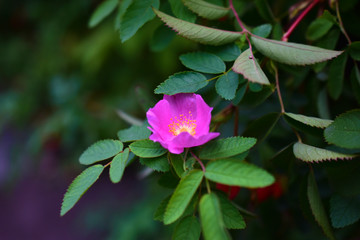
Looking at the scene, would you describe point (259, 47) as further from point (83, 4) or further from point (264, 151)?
point (83, 4)

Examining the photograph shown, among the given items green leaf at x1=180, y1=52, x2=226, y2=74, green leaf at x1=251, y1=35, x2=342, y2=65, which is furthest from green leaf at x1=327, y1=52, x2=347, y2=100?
green leaf at x1=180, y1=52, x2=226, y2=74

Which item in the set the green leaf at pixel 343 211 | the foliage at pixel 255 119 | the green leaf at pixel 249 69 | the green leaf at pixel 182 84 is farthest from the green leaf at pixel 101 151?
the green leaf at pixel 343 211

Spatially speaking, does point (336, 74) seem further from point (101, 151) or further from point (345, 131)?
point (101, 151)

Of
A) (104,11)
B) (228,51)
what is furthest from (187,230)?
(104,11)

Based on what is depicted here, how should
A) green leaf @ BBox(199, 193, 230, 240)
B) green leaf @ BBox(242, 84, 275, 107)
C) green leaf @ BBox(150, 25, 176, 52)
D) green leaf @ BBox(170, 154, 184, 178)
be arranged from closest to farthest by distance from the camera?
1. green leaf @ BBox(199, 193, 230, 240)
2. green leaf @ BBox(170, 154, 184, 178)
3. green leaf @ BBox(242, 84, 275, 107)
4. green leaf @ BBox(150, 25, 176, 52)

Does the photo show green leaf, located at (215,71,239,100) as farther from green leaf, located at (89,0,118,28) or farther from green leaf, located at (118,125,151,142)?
green leaf, located at (89,0,118,28)

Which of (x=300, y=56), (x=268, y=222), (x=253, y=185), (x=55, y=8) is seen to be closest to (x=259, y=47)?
(x=300, y=56)
